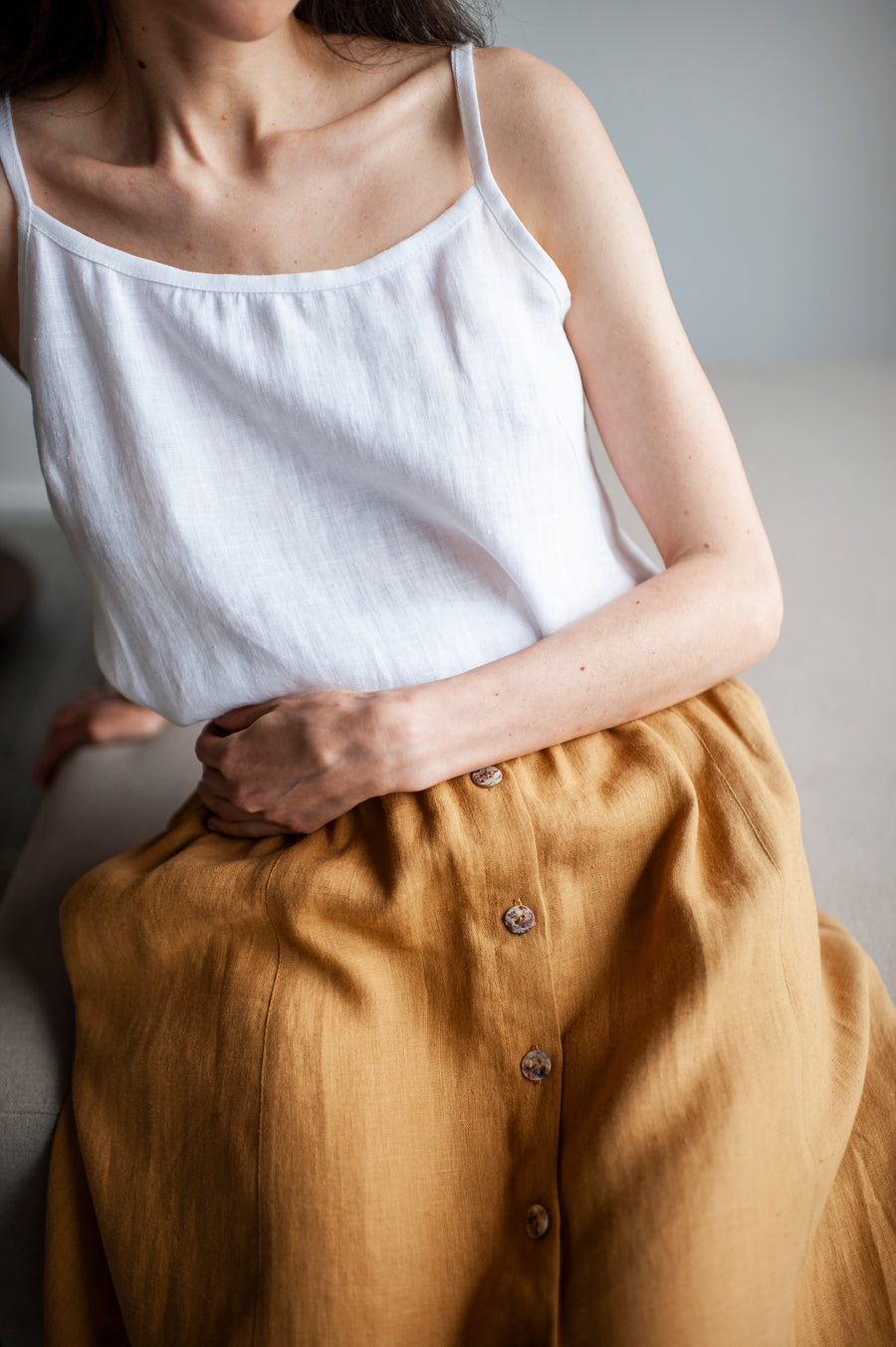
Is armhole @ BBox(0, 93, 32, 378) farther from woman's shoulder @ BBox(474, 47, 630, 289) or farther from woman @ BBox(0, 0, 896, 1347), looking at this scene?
woman's shoulder @ BBox(474, 47, 630, 289)

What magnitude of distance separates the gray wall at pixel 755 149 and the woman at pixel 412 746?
1243 millimetres

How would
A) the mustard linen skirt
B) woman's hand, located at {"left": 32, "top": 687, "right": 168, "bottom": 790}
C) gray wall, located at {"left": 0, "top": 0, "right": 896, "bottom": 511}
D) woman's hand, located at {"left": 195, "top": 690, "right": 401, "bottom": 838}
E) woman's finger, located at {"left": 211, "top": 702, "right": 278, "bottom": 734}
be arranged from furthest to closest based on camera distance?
gray wall, located at {"left": 0, "top": 0, "right": 896, "bottom": 511}, woman's hand, located at {"left": 32, "top": 687, "right": 168, "bottom": 790}, woman's finger, located at {"left": 211, "top": 702, "right": 278, "bottom": 734}, woman's hand, located at {"left": 195, "top": 690, "right": 401, "bottom": 838}, the mustard linen skirt

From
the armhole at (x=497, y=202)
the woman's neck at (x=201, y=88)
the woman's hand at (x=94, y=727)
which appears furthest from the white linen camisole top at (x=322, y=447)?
the woman's hand at (x=94, y=727)

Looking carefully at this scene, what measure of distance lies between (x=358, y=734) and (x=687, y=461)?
1.29ft

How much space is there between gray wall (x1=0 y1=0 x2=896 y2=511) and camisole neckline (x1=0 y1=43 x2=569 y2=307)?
1.42 meters

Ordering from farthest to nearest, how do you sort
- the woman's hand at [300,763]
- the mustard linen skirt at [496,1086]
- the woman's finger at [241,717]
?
the woman's finger at [241,717] → the woman's hand at [300,763] → the mustard linen skirt at [496,1086]

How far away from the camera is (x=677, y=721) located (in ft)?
2.84

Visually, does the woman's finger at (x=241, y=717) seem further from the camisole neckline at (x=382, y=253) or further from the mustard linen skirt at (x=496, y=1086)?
the camisole neckline at (x=382, y=253)

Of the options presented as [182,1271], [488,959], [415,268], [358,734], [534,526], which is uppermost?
[415,268]

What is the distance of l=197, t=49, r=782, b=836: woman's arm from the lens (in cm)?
81

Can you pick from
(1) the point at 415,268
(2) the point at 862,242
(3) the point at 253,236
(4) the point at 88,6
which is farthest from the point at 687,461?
(2) the point at 862,242

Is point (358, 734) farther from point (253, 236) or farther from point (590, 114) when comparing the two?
point (590, 114)

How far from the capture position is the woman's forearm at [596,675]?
80cm

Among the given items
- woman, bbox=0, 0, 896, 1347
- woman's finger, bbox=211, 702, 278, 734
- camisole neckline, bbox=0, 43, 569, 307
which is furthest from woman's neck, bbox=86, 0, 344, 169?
woman's finger, bbox=211, 702, 278, 734
